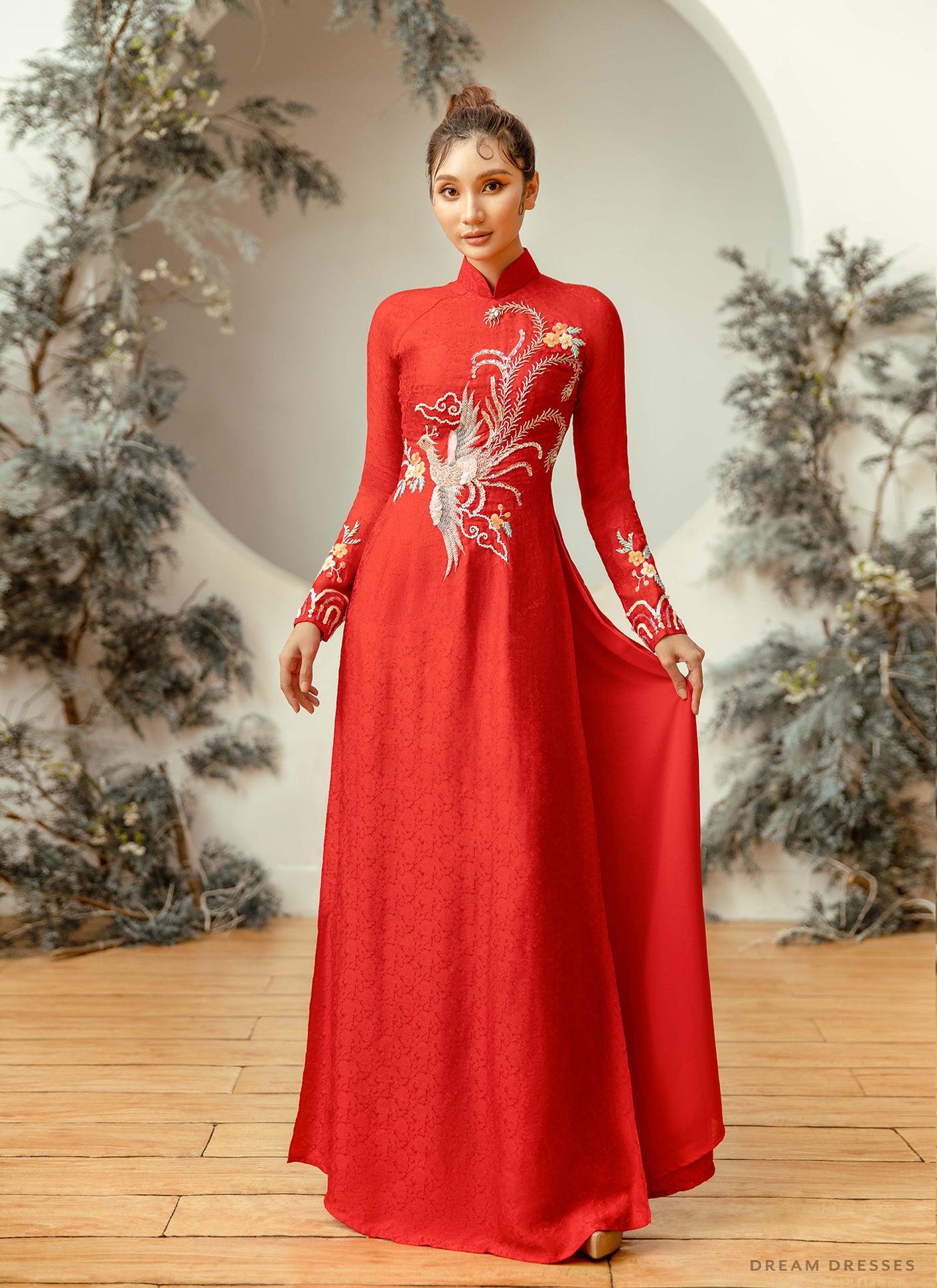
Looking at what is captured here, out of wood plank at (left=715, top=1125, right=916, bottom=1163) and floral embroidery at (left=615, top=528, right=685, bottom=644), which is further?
wood plank at (left=715, top=1125, right=916, bottom=1163)

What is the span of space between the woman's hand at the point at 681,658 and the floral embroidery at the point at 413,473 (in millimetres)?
405

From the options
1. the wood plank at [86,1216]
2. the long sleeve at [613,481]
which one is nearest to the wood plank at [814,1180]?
the wood plank at [86,1216]

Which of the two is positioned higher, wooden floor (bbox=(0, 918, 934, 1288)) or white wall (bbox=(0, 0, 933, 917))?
white wall (bbox=(0, 0, 933, 917))

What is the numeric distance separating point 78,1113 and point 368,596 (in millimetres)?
1095

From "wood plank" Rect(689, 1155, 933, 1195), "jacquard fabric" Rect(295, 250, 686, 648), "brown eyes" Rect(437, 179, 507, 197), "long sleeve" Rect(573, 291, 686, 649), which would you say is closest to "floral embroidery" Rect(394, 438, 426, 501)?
"jacquard fabric" Rect(295, 250, 686, 648)

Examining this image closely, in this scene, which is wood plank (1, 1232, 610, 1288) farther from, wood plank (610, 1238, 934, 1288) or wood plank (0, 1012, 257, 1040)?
wood plank (0, 1012, 257, 1040)

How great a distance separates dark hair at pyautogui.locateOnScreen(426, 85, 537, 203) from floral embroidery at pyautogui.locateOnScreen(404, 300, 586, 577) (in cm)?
19

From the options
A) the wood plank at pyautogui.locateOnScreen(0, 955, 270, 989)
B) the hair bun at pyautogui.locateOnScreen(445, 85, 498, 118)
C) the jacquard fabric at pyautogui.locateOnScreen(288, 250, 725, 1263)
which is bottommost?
the wood plank at pyautogui.locateOnScreen(0, 955, 270, 989)

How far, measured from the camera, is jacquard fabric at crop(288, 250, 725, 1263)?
60.3 inches

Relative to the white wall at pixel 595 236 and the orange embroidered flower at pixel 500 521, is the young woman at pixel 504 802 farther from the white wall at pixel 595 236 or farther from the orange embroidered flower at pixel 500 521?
the white wall at pixel 595 236

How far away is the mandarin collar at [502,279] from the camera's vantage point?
5.14ft

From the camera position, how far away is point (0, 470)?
2.69 meters

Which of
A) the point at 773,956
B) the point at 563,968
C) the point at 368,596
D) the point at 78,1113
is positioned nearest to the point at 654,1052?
the point at 563,968

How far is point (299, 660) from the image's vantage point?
1.63 metres
